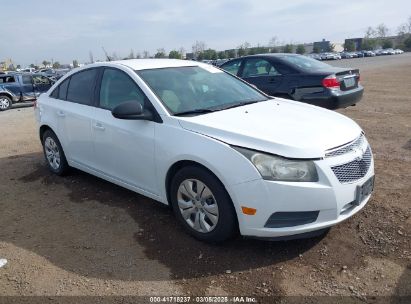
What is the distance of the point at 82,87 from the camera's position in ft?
16.7

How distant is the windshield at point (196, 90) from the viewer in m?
4.00

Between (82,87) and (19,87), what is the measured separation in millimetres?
14346

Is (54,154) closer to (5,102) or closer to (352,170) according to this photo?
(352,170)

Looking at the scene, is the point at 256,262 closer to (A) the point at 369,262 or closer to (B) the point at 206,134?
(A) the point at 369,262

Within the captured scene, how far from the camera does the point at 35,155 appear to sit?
23.8ft

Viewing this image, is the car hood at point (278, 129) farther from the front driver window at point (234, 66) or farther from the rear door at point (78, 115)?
the front driver window at point (234, 66)

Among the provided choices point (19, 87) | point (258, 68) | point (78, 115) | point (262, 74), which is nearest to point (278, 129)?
point (78, 115)

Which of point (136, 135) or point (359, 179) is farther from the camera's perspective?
point (136, 135)

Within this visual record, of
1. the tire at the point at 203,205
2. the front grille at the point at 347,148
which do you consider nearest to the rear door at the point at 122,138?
the tire at the point at 203,205

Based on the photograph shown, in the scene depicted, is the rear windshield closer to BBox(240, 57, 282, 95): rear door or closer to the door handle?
BBox(240, 57, 282, 95): rear door

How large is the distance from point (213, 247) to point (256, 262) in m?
0.44

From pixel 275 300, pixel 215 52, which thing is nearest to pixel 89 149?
pixel 275 300

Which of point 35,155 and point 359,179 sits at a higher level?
point 359,179

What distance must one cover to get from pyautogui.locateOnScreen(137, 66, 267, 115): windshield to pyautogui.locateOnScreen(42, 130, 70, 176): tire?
203 centimetres
